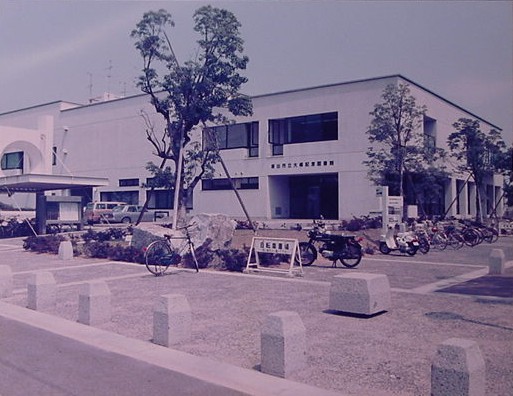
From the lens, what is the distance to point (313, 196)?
40188 millimetres

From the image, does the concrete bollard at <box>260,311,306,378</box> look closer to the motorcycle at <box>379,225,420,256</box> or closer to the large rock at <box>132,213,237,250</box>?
the large rock at <box>132,213,237,250</box>

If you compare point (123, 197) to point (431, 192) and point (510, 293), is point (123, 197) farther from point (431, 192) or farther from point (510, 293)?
point (510, 293)

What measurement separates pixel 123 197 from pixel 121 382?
44.8 metres

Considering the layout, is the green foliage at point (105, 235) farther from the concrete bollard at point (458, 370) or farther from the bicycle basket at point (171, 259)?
the concrete bollard at point (458, 370)

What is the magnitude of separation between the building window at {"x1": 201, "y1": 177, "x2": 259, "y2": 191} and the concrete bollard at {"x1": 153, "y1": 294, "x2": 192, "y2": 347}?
107 feet

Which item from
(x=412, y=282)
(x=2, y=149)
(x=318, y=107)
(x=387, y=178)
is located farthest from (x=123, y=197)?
(x=412, y=282)

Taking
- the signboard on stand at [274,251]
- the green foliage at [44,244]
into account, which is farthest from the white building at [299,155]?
the signboard on stand at [274,251]

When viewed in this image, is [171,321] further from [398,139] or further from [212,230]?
[398,139]

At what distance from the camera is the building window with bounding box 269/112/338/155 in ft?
122

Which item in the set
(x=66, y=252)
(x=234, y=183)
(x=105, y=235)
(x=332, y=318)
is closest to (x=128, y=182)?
(x=234, y=183)

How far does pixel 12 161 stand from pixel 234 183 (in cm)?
2638

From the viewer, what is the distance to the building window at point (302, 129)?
37094 mm

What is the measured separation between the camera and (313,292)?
10703mm

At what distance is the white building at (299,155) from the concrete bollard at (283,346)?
2831 centimetres
